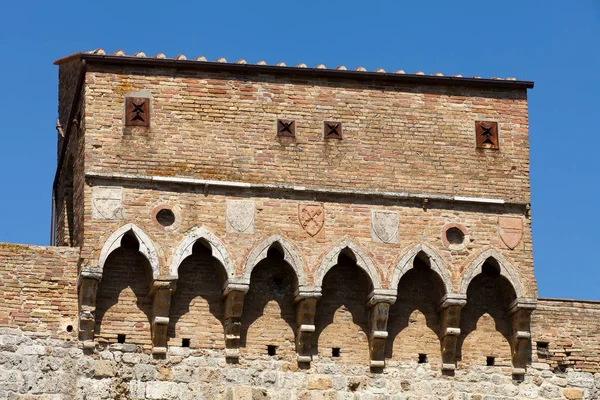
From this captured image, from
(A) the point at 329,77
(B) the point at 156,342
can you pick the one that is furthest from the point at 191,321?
(A) the point at 329,77

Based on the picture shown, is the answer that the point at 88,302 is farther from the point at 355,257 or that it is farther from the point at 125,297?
the point at 355,257

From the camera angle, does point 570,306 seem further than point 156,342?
Yes

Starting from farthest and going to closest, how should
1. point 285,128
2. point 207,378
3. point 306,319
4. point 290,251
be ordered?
point 285,128 < point 290,251 < point 306,319 < point 207,378

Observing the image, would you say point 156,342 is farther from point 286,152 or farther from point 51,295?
point 286,152

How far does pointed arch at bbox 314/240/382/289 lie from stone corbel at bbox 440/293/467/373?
104 centimetres

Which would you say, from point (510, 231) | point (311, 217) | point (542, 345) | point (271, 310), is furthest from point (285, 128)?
point (542, 345)

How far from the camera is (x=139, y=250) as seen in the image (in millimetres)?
24422

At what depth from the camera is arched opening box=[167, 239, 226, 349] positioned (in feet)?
80.3

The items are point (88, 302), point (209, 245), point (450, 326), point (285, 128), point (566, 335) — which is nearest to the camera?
point (88, 302)

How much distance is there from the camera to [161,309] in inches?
957

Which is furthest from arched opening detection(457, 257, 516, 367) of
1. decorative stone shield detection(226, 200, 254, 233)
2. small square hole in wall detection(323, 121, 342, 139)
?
decorative stone shield detection(226, 200, 254, 233)

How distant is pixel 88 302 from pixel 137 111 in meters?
2.91

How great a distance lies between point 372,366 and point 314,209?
2.38 metres

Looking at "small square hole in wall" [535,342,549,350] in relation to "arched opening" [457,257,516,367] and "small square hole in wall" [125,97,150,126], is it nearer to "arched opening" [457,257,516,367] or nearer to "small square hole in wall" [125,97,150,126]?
"arched opening" [457,257,516,367]
